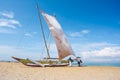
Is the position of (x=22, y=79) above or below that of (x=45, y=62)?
below

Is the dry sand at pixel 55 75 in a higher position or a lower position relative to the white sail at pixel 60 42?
lower

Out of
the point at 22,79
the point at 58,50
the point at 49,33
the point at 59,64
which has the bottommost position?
the point at 22,79

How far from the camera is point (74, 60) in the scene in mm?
38219

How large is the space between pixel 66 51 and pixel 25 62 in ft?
31.1

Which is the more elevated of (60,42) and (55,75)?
(60,42)

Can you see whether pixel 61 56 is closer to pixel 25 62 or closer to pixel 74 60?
pixel 74 60

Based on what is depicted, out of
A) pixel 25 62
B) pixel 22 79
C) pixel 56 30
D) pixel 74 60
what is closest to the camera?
pixel 22 79

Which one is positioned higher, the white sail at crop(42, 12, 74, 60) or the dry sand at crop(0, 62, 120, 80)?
the white sail at crop(42, 12, 74, 60)

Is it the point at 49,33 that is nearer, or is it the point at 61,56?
the point at 61,56

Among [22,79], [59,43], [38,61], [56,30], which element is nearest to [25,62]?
[38,61]

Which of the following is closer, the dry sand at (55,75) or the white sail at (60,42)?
the dry sand at (55,75)

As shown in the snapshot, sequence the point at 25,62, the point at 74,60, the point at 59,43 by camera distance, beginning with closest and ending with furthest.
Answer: the point at 25,62 → the point at 74,60 → the point at 59,43

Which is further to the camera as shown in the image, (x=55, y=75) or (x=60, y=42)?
(x=60, y=42)

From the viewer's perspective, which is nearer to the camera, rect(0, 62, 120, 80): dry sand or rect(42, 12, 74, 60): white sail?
rect(0, 62, 120, 80): dry sand
